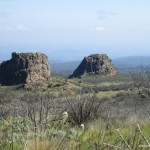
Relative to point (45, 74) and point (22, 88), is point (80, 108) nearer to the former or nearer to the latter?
point (22, 88)

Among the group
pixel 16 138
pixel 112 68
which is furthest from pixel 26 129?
pixel 112 68

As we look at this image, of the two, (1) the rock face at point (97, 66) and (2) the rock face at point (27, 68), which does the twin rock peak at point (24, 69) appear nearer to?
(2) the rock face at point (27, 68)

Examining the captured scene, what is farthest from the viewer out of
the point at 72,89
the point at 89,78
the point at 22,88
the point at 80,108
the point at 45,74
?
the point at 89,78

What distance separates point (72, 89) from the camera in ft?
186

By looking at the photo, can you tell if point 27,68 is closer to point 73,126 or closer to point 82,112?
point 82,112

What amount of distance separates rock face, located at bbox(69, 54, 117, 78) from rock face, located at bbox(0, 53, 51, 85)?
62.9ft

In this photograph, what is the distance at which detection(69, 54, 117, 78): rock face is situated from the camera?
291ft

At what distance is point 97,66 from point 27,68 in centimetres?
2290

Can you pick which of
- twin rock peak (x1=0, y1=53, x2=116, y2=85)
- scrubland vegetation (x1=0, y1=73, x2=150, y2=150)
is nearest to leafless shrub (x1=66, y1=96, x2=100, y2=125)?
scrubland vegetation (x1=0, y1=73, x2=150, y2=150)

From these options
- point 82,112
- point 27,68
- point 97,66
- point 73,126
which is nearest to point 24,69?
point 27,68

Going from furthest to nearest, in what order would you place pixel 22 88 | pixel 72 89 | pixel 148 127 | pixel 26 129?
1. pixel 22 88
2. pixel 72 89
3. pixel 148 127
4. pixel 26 129

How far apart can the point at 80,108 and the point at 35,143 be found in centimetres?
490

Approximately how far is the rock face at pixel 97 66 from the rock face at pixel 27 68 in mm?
19168

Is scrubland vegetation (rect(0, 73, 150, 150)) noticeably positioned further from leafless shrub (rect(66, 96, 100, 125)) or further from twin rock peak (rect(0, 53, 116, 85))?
twin rock peak (rect(0, 53, 116, 85))
